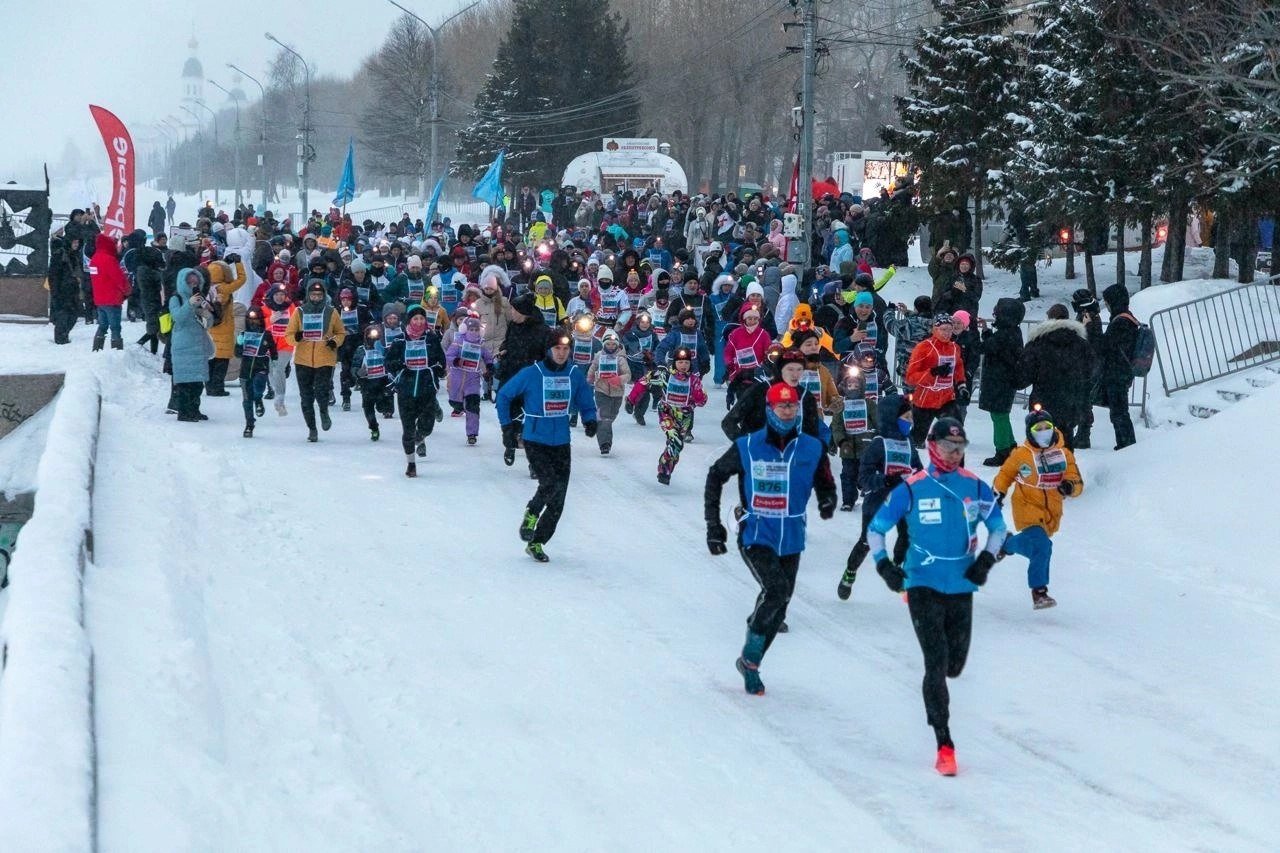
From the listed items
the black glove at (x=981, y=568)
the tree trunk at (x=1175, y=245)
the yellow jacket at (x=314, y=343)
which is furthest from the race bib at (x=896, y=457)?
the tree trunk at (x=1175, y=245)

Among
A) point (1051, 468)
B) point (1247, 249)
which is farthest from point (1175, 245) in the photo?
point (1051, 468)

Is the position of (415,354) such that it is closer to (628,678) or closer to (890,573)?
(628,678)

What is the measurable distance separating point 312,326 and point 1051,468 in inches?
355

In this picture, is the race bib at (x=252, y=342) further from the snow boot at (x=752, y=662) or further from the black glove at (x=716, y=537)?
the snow boot at (x=752, y=662)

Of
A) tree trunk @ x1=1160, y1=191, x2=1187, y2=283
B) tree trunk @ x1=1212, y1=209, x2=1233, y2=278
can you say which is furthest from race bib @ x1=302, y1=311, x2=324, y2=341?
tree trunk @ x1=1212, y1=209, x2=1233, y2=278

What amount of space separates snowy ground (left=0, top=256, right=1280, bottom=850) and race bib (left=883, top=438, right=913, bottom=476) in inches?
38.3

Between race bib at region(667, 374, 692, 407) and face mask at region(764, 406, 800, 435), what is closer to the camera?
face mask at region(764, 406, 800, 435)

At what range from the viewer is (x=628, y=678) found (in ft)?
28.8

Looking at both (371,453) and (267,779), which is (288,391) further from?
(267,779)

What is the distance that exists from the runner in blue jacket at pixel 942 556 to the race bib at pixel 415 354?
8454 millimetres

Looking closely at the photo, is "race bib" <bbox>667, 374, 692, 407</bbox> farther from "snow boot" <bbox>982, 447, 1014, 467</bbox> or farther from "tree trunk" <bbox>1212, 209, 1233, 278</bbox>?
"tree trunk" <bbox>1212, 209, 1233, 278</bbox>

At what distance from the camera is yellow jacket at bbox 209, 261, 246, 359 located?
60.6ft

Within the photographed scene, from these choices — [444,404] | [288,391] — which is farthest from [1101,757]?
[288,391]

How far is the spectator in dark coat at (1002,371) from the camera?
15.3 metres
